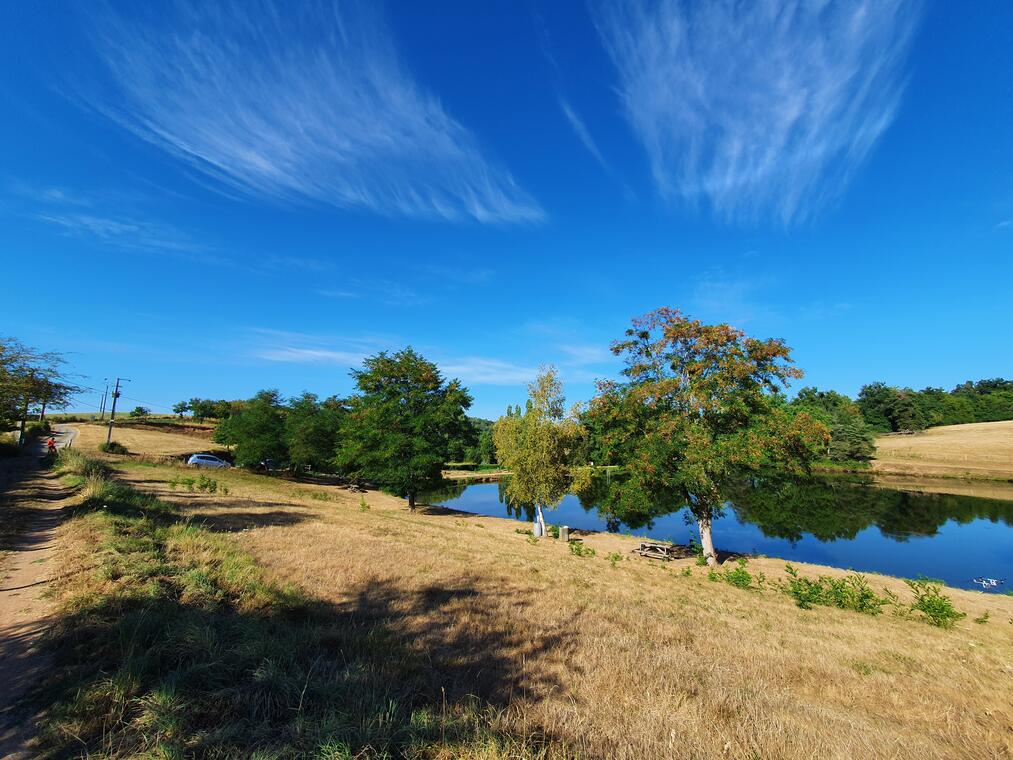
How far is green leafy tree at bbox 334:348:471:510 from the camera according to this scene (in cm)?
3462

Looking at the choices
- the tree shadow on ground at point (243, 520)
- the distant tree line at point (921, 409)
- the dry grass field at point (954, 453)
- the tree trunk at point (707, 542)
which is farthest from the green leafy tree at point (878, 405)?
the tree shadow on ground at point (243, 520)

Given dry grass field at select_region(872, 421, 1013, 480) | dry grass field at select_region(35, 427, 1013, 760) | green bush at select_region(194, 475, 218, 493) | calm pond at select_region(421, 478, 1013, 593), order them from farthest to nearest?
1. dry grass field at select_region(872, 421, 1013, 480)
2. calm pond at select_region(421, 478, 1013, 593)
3. green bush at select_region(194, 475, 218, 493)
4. dry grass field at select_region(35, 427, 1013, 760)

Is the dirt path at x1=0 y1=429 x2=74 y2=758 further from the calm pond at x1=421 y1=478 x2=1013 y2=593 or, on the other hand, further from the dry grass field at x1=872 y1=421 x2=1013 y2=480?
the dry grass field at x1=872 y1=421 x2=1013 y2=480

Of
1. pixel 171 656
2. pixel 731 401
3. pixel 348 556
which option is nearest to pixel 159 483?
pixel 348 556

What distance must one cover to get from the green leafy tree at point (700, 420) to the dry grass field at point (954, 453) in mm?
78814

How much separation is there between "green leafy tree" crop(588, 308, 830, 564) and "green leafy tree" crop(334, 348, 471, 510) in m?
15.7

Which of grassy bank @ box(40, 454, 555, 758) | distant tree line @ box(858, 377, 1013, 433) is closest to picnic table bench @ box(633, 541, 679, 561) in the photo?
grassy bank @ box(40, 454, 555, 758)

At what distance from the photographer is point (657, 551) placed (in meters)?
23.4

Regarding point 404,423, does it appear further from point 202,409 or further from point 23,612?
point 202,409

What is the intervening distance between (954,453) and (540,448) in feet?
325

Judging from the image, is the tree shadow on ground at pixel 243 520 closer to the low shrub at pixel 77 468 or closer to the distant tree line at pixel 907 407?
the low shrub at pixel 77 468

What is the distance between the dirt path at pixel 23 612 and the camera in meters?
4.05

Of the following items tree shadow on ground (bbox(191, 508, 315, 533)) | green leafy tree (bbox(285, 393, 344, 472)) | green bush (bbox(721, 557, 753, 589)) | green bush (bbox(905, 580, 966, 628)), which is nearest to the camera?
green bush (bbox(905, 580, 966, 628))

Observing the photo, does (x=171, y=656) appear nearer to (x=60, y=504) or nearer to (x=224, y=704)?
(x=224, y=704)
